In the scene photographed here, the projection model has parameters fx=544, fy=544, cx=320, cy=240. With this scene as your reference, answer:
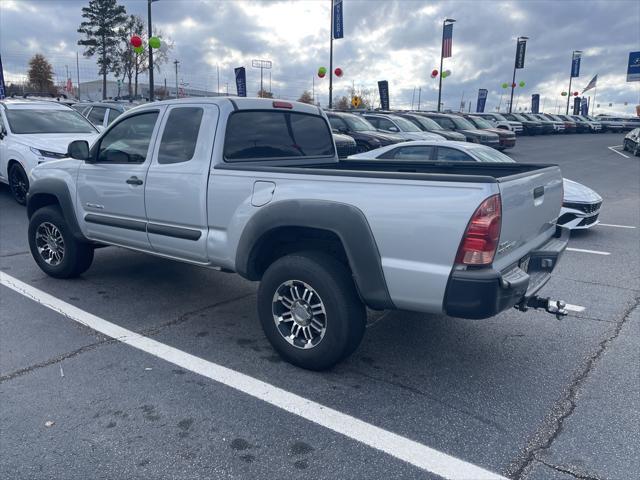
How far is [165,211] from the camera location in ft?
15.0

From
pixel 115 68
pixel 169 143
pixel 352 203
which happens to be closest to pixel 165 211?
pixel 169 143

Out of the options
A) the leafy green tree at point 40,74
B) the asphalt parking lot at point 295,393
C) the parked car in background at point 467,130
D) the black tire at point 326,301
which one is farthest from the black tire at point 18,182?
the leafy green tree at point 40,74

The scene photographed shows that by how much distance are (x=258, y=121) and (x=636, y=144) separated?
2693 cm

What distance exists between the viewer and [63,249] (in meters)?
5.71

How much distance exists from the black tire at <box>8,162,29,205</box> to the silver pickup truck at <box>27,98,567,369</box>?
4674 millimetres

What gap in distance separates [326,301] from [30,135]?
844 centimetres

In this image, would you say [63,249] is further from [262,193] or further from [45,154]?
[45,154]

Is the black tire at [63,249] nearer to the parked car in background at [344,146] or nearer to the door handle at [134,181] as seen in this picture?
the door handle at [134,181]

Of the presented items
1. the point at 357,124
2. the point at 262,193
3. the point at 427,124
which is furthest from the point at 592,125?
the point at 262,193

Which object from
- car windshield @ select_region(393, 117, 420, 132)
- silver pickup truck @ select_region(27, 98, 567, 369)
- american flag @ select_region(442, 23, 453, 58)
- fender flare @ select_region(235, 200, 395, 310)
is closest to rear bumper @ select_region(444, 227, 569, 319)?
silver pickup truck @ select_region(27, 98, 567, 369)

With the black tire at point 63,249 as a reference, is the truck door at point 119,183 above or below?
above

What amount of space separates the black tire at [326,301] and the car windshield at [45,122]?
823cm

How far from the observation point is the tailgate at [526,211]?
3230mm

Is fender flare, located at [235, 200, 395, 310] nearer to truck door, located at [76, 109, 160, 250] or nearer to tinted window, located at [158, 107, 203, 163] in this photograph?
tinted window, located at [158, 107, 203, 163]
